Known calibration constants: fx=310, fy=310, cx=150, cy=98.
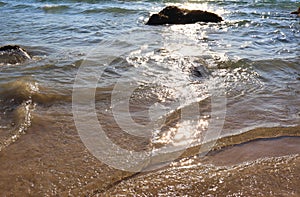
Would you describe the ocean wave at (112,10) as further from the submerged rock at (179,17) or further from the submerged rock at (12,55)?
the submerged rock at (12,55)

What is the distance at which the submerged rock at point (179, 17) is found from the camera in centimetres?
916

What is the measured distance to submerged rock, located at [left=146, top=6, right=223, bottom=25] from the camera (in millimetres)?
9156

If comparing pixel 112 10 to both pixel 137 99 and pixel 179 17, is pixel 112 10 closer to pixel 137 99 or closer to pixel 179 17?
pixel 179 17

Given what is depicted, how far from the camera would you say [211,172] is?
2.58 meters

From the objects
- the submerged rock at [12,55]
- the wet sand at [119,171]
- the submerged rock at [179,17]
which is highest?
the submerged rock at [179,17]

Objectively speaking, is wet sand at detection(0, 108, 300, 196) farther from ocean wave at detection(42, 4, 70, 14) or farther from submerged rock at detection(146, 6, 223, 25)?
ocean wave at detection(42, 4, 70, 14)

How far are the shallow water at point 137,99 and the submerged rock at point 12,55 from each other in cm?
23

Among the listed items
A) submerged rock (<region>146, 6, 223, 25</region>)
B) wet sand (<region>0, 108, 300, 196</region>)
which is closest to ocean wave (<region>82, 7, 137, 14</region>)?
submerged rock (<region>146, 6, 223, 25</region>)

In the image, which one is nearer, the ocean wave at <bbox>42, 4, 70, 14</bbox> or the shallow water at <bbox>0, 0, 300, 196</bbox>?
the shallow water at <bbox>0, 0, 300, 196</bbox>

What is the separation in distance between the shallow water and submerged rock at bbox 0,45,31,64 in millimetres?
233

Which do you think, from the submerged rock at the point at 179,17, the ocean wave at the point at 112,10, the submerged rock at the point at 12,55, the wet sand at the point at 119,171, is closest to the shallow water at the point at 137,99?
the wet sand at the point at 119,171

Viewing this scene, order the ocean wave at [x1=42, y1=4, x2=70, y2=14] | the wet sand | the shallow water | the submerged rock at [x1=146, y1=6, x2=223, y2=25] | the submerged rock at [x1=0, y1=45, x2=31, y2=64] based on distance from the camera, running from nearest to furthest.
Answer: the wet sand, the shallow water, the submerged rock at [x1=0, y1=45, x2=31, y2=64], the submerged rock at [x1=146, y1=6, x2=223, y2=25], the ocean wave at [x1=42, y1=4, x2=70, y2=14]

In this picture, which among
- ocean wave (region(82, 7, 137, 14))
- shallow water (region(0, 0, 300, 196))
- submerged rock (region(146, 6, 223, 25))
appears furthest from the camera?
ocean wave (region(82, 7, 137, 14))

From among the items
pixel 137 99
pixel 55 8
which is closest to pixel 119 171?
pixel 137 99
